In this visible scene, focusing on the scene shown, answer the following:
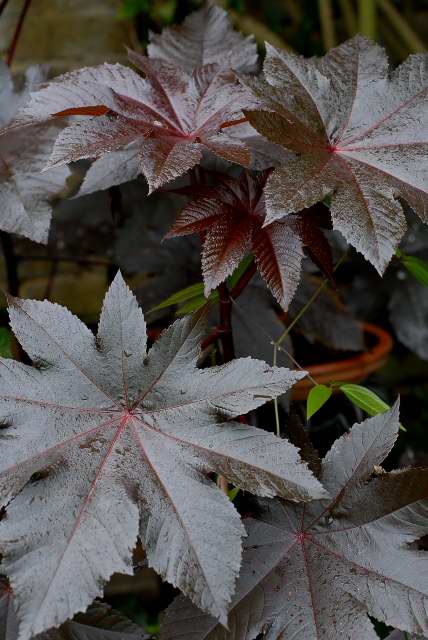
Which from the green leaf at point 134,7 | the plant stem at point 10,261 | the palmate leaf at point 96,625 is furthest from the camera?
the green leaf at point 134,7

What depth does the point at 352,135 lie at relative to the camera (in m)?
0.63

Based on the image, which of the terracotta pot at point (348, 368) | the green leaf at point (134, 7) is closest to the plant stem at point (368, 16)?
the green leaf at point (134, 7)

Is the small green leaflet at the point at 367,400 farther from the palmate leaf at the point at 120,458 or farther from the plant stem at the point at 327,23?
the plant stem at the point at 327,23

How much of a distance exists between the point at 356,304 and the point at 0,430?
3.01 feet

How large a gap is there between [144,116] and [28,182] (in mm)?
A: 167

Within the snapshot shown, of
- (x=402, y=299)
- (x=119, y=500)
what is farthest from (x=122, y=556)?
(x=402, y=299)

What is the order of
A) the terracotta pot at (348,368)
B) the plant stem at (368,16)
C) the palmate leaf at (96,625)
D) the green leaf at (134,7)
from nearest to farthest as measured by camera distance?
the palmate leaf at (96,625) → the terracotta pot at (348,368) → the green leaf at (134,7) → the plant stem at (368,16)

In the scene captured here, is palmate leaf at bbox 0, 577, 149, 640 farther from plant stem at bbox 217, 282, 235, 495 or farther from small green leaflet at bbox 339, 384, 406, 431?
small green leaflet at bbox 339, 384, 406, 431

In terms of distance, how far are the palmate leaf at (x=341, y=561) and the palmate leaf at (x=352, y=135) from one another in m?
0.19

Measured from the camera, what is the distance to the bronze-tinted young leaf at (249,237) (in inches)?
22.1

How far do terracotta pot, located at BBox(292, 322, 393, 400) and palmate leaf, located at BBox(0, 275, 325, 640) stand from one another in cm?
44

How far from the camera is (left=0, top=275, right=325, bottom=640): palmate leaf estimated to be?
46 cm

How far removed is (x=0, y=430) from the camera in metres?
0.54

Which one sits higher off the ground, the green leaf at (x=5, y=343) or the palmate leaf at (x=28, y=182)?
the palmate leaf at (x=28, y=182)
